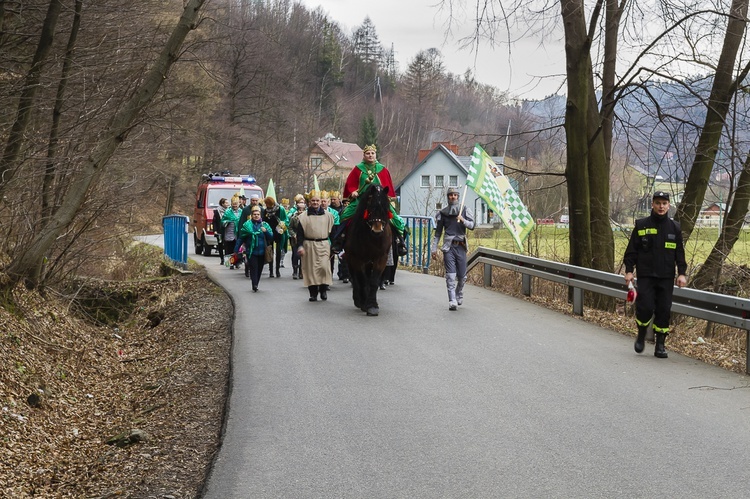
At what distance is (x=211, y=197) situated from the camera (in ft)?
107

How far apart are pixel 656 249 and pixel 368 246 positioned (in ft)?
15.9

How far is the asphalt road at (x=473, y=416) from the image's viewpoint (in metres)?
5.60

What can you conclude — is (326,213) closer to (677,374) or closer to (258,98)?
(677,374)

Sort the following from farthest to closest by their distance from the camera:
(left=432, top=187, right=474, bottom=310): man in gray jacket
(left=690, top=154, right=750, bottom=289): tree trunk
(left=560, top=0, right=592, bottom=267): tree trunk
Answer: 1. (left=560, top=0, right=592, bottom=267): tree trunk
2. (left=690, top=154, right=750, bottom=289): tree trunk
3. (left=432, top=187, right=474, bottom=310): man in gray jacket

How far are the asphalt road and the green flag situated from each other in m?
3.48

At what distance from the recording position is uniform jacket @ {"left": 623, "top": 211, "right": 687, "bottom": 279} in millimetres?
10094

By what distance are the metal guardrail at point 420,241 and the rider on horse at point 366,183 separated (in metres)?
8.76

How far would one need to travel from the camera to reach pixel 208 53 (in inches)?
613

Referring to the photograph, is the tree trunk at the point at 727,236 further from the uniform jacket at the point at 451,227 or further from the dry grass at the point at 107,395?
the dry grass at the point at 107,395

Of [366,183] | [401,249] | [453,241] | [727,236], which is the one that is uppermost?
[366,183]

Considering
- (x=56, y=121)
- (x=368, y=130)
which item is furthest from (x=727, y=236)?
(x=368, y=130)

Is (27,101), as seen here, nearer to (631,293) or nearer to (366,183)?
(366,183)

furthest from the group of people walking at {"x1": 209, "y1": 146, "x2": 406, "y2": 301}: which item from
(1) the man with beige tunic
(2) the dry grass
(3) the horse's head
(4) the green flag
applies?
→ (4) the green flag

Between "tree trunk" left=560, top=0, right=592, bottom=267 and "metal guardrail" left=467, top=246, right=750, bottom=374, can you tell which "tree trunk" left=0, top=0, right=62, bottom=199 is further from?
"tree trunk" left=560, top=0, right=592, bottom=267
